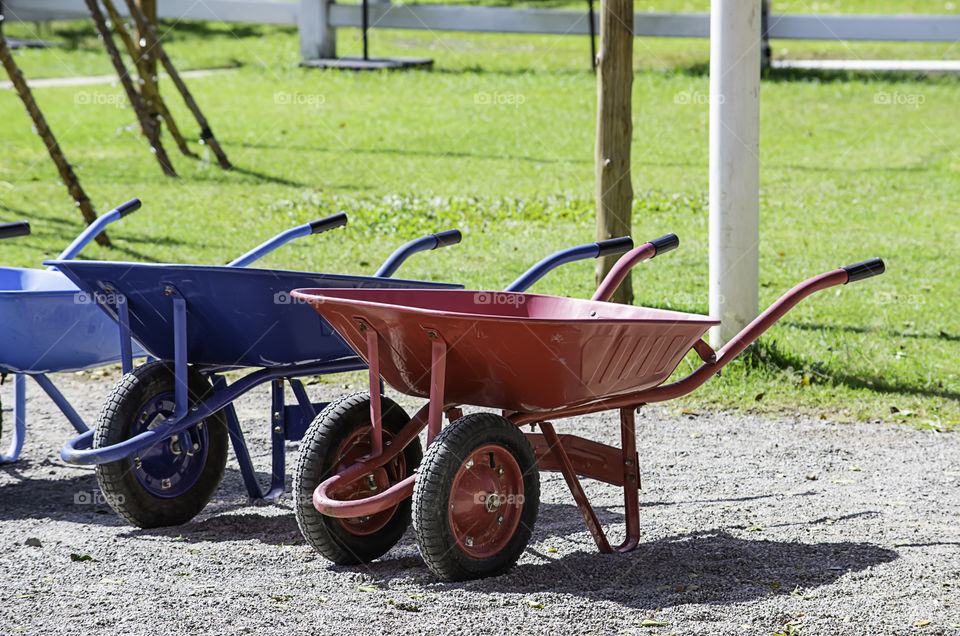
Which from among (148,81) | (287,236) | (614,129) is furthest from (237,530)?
(148,81)

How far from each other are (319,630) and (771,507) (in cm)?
196

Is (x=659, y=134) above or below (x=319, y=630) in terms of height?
above

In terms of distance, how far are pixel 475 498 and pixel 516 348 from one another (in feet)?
1.65

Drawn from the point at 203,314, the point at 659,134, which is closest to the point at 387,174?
the point at 659,134

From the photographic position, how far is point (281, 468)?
15.5 feet

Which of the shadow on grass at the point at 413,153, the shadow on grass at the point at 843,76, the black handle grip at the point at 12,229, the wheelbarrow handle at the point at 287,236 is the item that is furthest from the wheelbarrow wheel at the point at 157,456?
the shadow on grass at the point at 843,76

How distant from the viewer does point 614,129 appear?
6949 millimetres

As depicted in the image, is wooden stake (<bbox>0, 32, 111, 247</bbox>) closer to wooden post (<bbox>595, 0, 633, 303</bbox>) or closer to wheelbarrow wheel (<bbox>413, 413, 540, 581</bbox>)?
wooden post (<bbox>595, 0, 633, 303</bbox>)

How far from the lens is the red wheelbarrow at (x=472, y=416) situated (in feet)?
11.4

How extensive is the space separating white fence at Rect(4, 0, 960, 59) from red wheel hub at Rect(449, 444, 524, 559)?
15.9 meters

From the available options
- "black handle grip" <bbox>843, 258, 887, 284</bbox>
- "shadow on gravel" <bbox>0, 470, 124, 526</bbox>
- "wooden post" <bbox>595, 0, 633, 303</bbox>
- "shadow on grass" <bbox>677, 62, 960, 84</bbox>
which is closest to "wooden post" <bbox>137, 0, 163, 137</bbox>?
"wooden post" <bbox>595, 0, 633, 303</bbox>

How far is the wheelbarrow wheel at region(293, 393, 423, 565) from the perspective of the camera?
375cm

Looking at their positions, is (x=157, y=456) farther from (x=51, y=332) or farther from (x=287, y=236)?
(x=287, y=236)

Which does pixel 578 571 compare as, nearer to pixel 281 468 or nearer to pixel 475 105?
pixel 281 468
